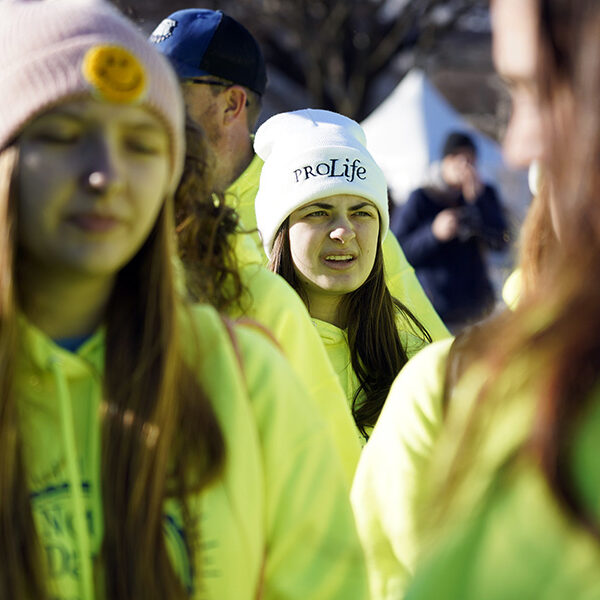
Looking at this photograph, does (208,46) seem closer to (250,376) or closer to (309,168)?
(309,168)

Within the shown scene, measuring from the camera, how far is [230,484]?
177 cm

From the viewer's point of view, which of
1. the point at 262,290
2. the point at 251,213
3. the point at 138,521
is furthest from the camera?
the point at 251,213

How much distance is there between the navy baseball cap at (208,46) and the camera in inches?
170

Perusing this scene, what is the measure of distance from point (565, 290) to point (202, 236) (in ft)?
4.68

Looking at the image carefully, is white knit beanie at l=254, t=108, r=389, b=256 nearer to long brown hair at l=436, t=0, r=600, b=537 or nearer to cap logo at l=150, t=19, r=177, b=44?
cap logo at l=150, t=19, r=177, b=44

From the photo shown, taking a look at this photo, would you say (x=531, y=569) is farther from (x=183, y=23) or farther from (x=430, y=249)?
(x=430, y=249)

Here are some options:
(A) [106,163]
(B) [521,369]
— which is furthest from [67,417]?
(B) [521,369]

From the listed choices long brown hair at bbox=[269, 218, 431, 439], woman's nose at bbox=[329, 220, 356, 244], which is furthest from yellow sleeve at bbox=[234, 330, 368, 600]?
woman's nose at bbox=[329, 220, 356, 244]

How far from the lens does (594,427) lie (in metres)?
1.26

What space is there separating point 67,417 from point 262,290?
1.02 meters

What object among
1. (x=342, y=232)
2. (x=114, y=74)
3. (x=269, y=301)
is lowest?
(x=269, y=301)

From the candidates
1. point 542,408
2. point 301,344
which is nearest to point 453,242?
point 301,344

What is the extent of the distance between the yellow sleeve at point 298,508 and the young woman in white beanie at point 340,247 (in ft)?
5.15

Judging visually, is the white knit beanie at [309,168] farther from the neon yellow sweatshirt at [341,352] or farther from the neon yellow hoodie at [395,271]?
the neon yellow sweatshirt at [341,352]
